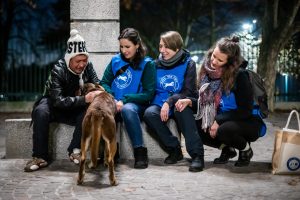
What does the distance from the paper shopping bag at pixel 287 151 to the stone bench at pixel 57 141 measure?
4.66 ft

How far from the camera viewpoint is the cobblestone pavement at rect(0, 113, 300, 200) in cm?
520

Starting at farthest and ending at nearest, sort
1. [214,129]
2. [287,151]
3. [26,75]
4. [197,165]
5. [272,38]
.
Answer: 1. [26,75]
2. [272,38]
3. [214,129]
4. [197,165]
5. [287,151]

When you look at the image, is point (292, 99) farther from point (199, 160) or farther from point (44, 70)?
point (199, 160)

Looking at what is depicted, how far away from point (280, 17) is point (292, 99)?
9.44ft

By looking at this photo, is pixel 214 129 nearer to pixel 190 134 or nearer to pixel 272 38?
pixel 190 134

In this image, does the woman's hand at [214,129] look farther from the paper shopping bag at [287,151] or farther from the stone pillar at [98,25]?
the stone pillar at [98,25]

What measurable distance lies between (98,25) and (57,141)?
186cm

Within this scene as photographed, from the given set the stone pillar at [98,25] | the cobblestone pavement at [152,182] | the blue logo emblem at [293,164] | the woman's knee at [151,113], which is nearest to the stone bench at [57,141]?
the cobblestone pavement at [152,182]

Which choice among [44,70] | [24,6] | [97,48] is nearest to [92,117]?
[97,48]

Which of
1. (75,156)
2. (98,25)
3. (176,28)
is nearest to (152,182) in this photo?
(75,156)

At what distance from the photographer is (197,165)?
6.26m

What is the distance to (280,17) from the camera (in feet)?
48.9

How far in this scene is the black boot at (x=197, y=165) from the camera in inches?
246

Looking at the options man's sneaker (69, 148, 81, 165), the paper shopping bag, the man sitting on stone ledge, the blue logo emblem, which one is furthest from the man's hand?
the blue logo emblem
